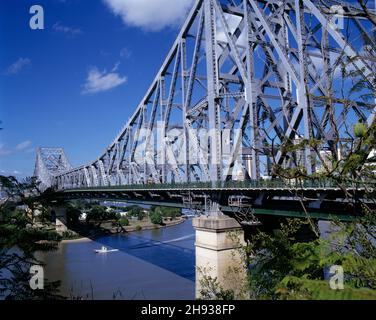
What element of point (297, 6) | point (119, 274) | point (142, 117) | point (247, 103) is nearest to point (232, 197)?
point (247, 103)

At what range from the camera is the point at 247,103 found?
753 inches

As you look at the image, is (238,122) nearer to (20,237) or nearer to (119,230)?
(20,237)

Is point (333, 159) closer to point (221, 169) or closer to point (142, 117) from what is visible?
point (221, 169)

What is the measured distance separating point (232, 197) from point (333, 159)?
1418 cm

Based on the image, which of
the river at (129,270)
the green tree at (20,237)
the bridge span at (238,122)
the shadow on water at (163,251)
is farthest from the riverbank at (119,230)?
the green tree at (20,237)

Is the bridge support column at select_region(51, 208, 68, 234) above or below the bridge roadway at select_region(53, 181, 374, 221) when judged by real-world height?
below

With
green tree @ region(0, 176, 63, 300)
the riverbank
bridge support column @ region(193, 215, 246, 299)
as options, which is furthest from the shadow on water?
green tree @ region(0, 176, 63, 300)

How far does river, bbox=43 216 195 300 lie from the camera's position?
24047 millimetres

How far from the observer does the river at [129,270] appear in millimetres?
24047

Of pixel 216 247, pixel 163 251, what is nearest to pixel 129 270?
pixel 163 251

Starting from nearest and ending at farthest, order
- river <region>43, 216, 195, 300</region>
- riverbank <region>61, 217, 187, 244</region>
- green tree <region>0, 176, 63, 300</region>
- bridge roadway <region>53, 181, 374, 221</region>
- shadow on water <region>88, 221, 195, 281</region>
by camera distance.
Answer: green tree <region>0, 176, 63, 300</region> < bridge roadway <region>53, 181, 374, 221</region> < river <region>43, 216, 195, 300</region> < shadow on water <region>88, 221, 195, 281</region> < riverbank <region>61, 217, 187, 244</region>

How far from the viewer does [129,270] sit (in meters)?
31.6

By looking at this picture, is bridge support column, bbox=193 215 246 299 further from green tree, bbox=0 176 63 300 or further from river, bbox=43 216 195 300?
green tree, bbox=0 176 63 300

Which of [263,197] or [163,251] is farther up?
[263,197]
